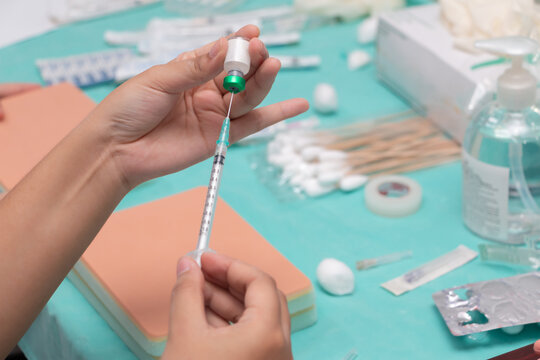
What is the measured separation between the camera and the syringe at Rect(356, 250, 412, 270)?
0.85 m

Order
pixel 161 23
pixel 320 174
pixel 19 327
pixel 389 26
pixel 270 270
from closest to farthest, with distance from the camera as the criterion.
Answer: pixel 19 327, pixel 270 270, pixel 320 174, pixel 389 26, pixel 161 23

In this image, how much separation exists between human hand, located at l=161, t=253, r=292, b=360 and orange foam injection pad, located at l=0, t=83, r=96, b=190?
1.64 ft

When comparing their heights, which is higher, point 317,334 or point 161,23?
point 161,23

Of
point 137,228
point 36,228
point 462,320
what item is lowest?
point 462,320

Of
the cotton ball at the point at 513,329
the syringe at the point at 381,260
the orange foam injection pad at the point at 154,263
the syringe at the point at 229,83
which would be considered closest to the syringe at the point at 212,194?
the syringe at the point at 229,83

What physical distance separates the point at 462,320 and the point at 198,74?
39cm

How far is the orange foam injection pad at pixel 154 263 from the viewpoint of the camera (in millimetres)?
734

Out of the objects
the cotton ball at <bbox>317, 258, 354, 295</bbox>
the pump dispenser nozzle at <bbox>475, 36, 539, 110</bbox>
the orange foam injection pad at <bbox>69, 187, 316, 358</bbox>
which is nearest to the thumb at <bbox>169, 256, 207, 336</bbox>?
the orange foam injection pad at <bbox>69, 187, 316, 358</bbox>

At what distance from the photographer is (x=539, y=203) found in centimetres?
84

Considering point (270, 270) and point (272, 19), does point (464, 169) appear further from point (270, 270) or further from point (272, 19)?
point (272, 19)

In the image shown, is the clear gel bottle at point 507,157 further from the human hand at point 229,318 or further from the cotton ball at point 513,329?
the human hand at point 229,318

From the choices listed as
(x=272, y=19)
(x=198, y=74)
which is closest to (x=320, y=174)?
(x=198, y=74)

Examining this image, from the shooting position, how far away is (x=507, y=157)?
2.66ft

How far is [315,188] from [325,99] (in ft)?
0.79
